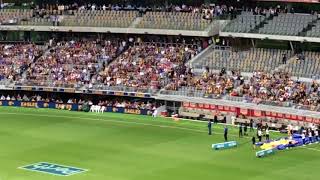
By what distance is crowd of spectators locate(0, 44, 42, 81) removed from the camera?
81750 millimetres

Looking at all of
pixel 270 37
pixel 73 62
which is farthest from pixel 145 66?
pixel 270 37

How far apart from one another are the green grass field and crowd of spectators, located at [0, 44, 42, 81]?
1194 cm

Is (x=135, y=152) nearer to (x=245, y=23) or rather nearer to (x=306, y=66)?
(x=306, y=66)

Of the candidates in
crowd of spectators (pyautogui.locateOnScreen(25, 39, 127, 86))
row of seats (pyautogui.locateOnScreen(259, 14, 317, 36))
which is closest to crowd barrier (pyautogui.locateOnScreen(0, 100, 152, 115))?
crowd of spectators (pyautogui.locateOnScreen(25, 39, 127, 86))

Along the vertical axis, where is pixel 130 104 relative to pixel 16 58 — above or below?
below

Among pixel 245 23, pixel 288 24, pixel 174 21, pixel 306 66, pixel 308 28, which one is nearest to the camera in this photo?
pixel 306 66

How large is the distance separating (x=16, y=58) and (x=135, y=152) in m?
34.1

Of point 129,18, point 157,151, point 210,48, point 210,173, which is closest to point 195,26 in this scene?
point 210,48

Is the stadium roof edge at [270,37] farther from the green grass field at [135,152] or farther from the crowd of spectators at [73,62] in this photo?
the crowd of spectators at [73,62]

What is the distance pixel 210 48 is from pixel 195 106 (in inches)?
385

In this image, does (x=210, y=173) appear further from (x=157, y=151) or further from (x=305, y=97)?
(x=305, y=97)

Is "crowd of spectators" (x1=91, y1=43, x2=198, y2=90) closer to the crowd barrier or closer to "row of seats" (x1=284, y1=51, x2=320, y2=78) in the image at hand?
the crowd barrier

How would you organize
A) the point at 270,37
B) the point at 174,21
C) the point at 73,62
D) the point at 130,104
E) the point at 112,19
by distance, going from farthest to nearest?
the point at 112,19
the point at 73,62
the point at 174,21
the point at 130,104
the point at 270,37

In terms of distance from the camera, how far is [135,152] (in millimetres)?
54938
